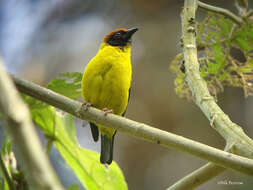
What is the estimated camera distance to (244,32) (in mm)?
2404

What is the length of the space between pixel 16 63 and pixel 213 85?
167 inches

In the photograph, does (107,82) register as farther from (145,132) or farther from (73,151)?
(145,132)

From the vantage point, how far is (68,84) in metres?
2.12

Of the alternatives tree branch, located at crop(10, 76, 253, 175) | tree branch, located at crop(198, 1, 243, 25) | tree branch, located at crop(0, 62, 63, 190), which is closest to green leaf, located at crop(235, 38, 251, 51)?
tree branch, located at crop(198, 1, 243, 25)

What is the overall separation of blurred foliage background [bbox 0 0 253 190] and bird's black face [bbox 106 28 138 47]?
2.16m

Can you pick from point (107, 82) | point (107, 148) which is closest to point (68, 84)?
point (107, 82)

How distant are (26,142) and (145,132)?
0.94 m

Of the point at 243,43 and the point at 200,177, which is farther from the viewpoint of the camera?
the point at 243,43

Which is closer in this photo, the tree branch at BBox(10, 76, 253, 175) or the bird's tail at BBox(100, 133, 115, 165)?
the tree branch at BBox(10, 76, 253, 175)

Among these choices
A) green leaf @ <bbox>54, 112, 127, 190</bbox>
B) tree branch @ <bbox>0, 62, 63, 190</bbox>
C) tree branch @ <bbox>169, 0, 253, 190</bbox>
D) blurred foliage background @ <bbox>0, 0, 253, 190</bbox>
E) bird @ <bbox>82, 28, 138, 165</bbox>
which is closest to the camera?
tree branch @ <bbox>0, 62, 63, 190</bbox>

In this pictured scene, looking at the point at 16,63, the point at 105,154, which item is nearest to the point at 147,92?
the point at 16,63

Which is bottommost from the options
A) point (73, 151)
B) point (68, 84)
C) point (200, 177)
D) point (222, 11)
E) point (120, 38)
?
point (200, 177)

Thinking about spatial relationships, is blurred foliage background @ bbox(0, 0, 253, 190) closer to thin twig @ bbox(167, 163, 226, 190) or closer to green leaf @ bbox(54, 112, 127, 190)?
green leaf @ bbox(54, 112, 127, 190)

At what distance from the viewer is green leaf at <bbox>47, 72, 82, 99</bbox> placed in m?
2.06
